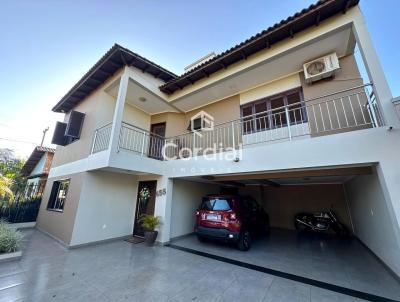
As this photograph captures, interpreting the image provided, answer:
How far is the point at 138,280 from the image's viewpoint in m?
3.71

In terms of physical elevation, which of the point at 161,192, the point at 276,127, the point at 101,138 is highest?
the point at 276,127

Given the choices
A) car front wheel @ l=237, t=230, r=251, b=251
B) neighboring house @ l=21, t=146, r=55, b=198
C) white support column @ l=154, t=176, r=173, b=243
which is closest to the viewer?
car front wheel @ l=237, t=230, r=251, b=251

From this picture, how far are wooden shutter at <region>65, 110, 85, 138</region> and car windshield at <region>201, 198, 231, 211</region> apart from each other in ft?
21.9

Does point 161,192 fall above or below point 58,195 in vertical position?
above

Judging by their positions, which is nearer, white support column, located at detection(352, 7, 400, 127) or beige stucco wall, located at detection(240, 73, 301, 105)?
white support column, located at detection(352, 7, 400, 127)

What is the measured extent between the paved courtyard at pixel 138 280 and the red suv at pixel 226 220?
90 centimetres

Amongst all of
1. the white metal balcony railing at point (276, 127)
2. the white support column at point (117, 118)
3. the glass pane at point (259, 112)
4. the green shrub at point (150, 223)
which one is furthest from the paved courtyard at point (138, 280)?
the glass pane at point (259, 112)

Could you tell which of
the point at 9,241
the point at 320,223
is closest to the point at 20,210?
the point at 9,241

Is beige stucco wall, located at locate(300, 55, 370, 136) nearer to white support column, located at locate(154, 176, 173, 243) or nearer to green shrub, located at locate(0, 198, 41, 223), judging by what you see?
white support column, located at locate(154, 176, 173, 243)

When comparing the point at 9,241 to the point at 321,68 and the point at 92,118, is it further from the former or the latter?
the point at 321,68

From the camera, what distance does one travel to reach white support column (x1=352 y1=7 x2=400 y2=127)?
3.41 metres

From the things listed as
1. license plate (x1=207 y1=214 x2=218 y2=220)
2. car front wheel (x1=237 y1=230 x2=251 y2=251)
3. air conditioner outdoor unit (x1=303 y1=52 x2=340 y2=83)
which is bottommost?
car front wheel (x1=237 y1=230 x2=251 y2=251)
